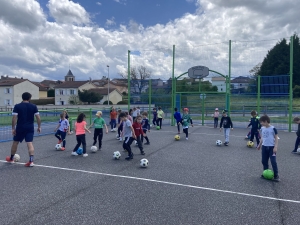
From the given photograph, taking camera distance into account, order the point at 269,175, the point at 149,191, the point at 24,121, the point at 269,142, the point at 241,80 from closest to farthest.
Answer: the point at 149,191 < the point at 269,175 < the point at 269,142 < the point at 24,121 < the point at 241,80

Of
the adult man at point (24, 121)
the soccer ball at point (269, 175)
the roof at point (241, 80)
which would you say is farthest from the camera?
the roof at point (241, 80)

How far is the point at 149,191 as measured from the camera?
645 cm

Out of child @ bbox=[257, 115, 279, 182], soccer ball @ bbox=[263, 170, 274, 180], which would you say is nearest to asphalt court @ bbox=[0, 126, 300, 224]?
soccer ball @ bbox=[263, 170, 274, 180]

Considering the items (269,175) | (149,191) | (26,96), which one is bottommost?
(149,191)

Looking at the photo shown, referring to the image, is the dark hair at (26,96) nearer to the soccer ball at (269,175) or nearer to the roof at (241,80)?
the soccer ball at (269,175)

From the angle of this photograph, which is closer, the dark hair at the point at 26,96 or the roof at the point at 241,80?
the dark hair at the point at 26,96

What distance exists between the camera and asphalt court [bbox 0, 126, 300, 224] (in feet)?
16.6

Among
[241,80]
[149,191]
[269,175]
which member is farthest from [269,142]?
[241,80]

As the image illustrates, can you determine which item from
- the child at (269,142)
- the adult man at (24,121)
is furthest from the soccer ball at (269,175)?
the adult man at (24,121)

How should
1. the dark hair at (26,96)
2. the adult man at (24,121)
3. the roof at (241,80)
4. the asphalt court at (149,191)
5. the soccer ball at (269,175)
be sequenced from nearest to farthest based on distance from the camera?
the asphalt court at (149,191) → the soccer ball at (269,175) → the adult man at (24,121) → the dark hair at (26,96) → the roof at (241,80)

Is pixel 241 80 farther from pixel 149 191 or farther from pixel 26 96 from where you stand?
pixel 149 191

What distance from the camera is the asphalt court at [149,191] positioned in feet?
16.6

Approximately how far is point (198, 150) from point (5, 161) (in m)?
6.86

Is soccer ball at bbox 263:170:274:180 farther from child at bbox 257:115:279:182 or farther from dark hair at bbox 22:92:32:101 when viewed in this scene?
dark hair at bbox 22:92:32:101
